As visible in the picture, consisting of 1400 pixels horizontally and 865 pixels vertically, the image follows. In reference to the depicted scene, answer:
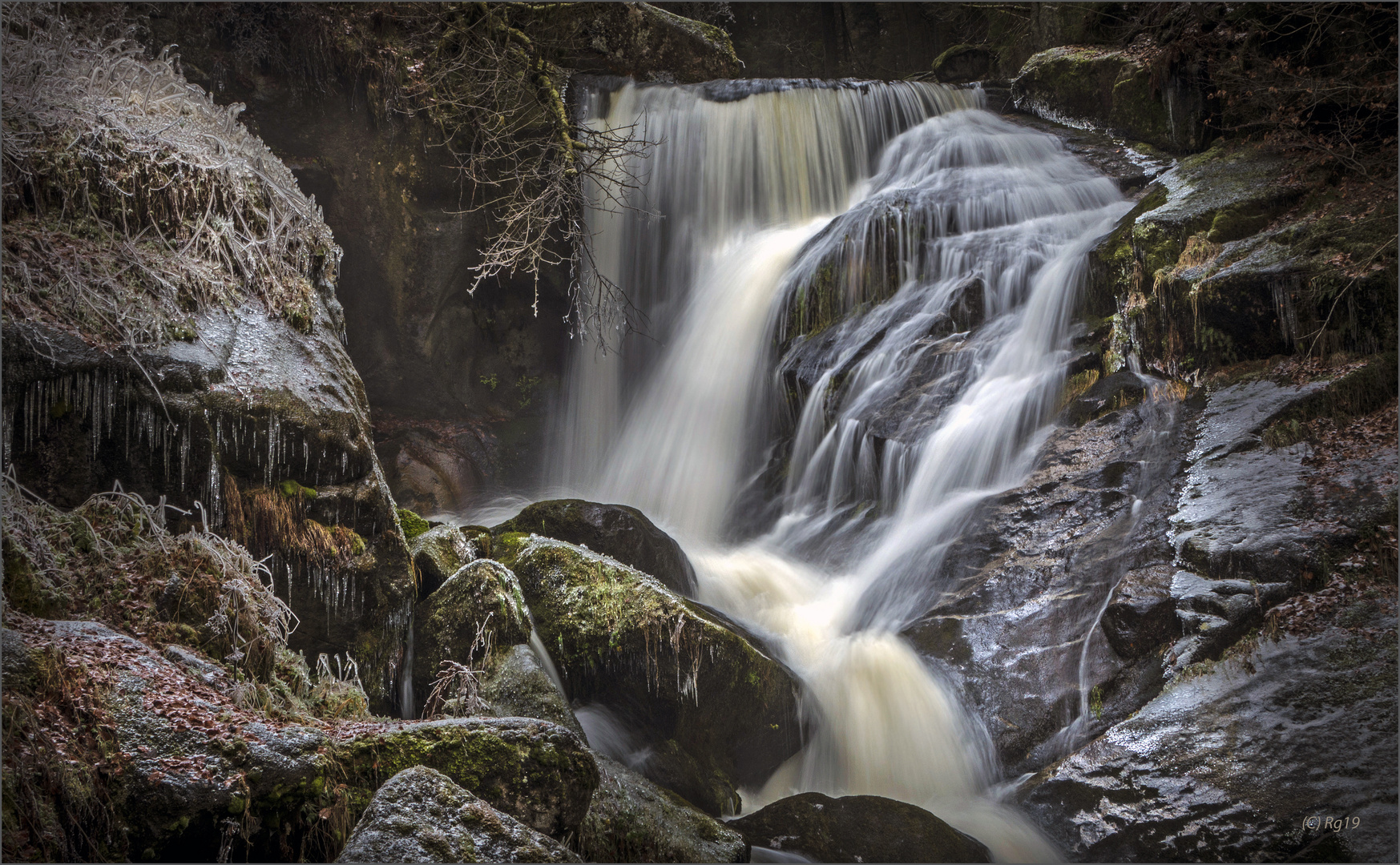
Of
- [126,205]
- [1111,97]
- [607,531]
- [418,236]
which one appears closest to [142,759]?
[126,205]

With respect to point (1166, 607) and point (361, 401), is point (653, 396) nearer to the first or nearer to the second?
point (361, 401)

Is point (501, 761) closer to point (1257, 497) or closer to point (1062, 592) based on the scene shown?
point (1062, 592)

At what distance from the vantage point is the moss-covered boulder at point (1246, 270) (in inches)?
223

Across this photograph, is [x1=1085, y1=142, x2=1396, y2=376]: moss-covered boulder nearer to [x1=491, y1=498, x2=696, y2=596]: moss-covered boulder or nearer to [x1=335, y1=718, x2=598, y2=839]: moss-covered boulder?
[x1=491, y1=498, x2=696, y2=596]: moss-covered boulder

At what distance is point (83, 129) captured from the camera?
14.6 feet

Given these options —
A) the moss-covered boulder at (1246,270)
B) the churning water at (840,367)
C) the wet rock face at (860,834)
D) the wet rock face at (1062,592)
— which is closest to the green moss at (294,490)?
the wet rock face at (860,834)

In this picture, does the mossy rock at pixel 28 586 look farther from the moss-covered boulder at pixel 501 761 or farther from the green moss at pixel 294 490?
the moss-covered boulder at pixel 501 761

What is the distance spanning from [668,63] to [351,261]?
545cm

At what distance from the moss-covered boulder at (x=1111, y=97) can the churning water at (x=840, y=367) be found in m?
0.85

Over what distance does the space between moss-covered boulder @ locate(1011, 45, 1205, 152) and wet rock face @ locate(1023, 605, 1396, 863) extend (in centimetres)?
680

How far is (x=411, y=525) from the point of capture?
5547mm

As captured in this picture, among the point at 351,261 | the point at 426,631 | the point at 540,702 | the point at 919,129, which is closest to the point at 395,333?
the point at 351,261

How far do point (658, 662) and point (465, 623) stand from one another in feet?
3.62

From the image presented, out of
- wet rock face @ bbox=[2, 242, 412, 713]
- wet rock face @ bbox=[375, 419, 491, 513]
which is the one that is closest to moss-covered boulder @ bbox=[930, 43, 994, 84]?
wet rock face @ bbox=[375, 419, 491, 513]
